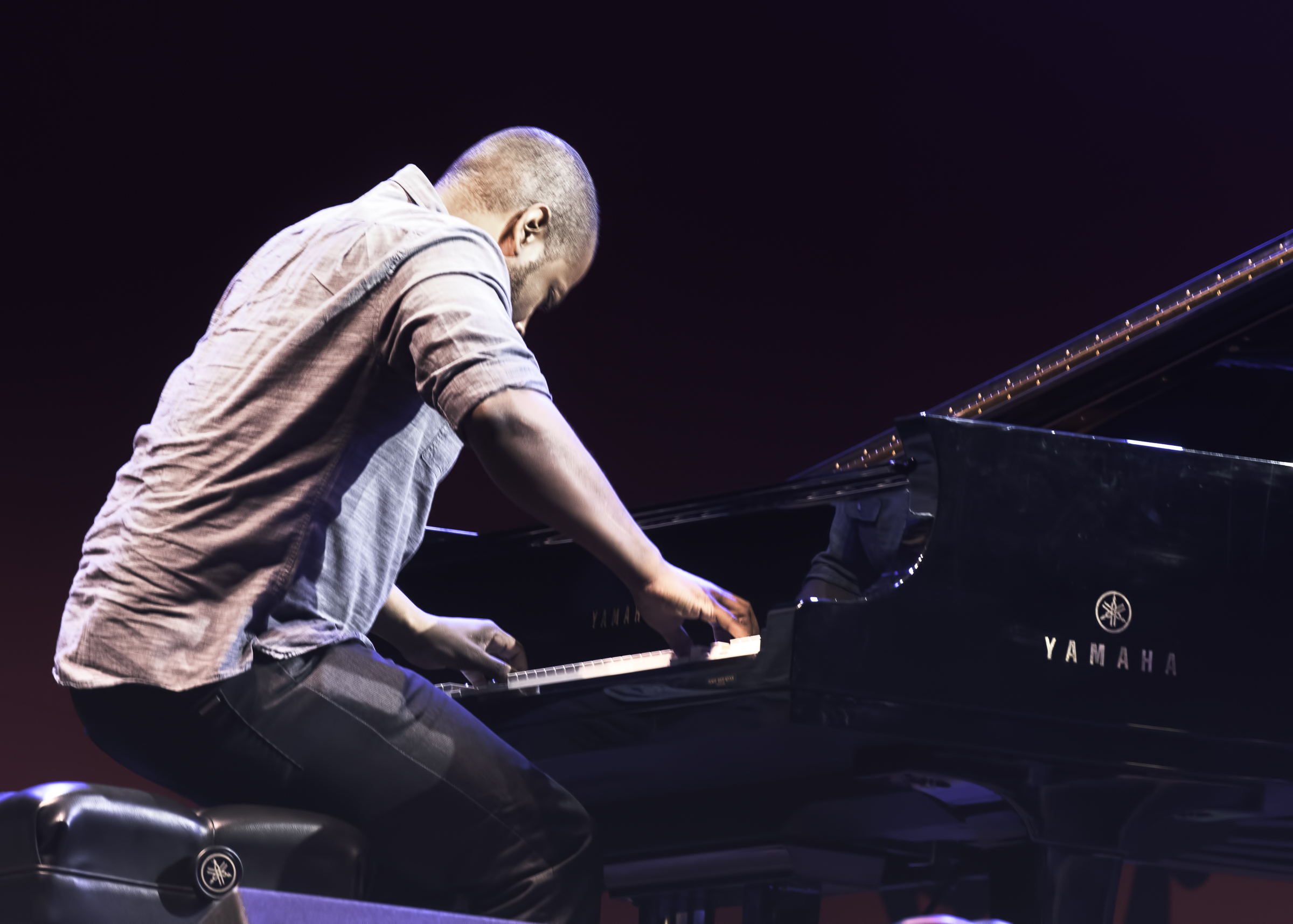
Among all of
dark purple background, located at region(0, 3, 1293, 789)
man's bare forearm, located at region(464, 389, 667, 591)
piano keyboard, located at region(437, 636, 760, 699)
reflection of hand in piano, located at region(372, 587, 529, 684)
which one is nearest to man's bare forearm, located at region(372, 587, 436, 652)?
reflection of hand in piano, located at region(372, 587, 529, 684)

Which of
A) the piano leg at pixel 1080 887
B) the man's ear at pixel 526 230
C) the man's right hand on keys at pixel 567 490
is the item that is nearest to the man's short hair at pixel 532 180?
the man's ear at pixel 526 230

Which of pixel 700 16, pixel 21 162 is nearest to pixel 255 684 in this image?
pixel 21 162

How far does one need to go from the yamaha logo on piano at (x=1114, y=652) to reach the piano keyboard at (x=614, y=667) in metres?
0.39

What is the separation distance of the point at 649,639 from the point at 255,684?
0.92m

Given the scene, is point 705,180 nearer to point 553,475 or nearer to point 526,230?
point 526,230

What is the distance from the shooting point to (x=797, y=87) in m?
4.98

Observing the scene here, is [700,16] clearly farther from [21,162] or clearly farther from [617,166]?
[21,162]

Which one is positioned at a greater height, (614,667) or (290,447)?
(290,447)

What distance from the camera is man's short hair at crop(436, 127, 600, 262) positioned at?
76.9 inches

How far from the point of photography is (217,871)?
1484 mm

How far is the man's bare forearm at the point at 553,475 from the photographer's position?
157 cm

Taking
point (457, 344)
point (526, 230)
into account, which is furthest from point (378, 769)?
point (526, 230)

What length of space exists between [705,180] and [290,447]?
3.45 m

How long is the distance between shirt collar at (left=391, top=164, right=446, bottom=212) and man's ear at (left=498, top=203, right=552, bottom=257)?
0.10m
